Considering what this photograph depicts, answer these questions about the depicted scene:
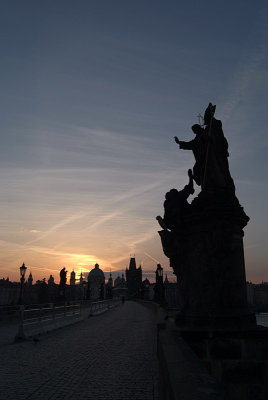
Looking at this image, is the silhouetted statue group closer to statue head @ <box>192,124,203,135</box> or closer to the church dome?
statue head @ <box>192,124,203,135</box>

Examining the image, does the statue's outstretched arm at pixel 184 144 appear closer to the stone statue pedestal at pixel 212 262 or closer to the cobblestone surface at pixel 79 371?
the stone statue pedestal at pixel 212 262

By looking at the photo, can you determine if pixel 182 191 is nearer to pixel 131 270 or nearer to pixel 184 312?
pixel 184 312

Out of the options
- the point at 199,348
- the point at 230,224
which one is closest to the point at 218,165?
the point at 230,224

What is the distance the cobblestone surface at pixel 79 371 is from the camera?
19.9 ft

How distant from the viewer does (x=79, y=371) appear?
7770mm

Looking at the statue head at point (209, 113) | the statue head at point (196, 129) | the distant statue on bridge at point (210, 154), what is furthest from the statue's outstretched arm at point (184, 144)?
the statue head at point (209, 113)

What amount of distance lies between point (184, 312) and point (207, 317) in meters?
0.98

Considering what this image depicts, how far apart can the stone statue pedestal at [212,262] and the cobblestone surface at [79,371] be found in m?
1.83

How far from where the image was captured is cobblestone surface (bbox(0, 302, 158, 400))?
6059mm

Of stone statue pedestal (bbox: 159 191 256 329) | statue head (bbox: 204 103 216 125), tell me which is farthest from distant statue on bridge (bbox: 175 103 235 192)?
stone statue pedestal (bbox: 159 191 256 329)

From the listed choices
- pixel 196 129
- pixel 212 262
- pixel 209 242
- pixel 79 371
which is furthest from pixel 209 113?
pixel 79 371

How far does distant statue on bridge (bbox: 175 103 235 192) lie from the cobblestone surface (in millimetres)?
5036

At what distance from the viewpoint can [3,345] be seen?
11.9 metres

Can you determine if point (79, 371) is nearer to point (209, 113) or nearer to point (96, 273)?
point (209, 113)
